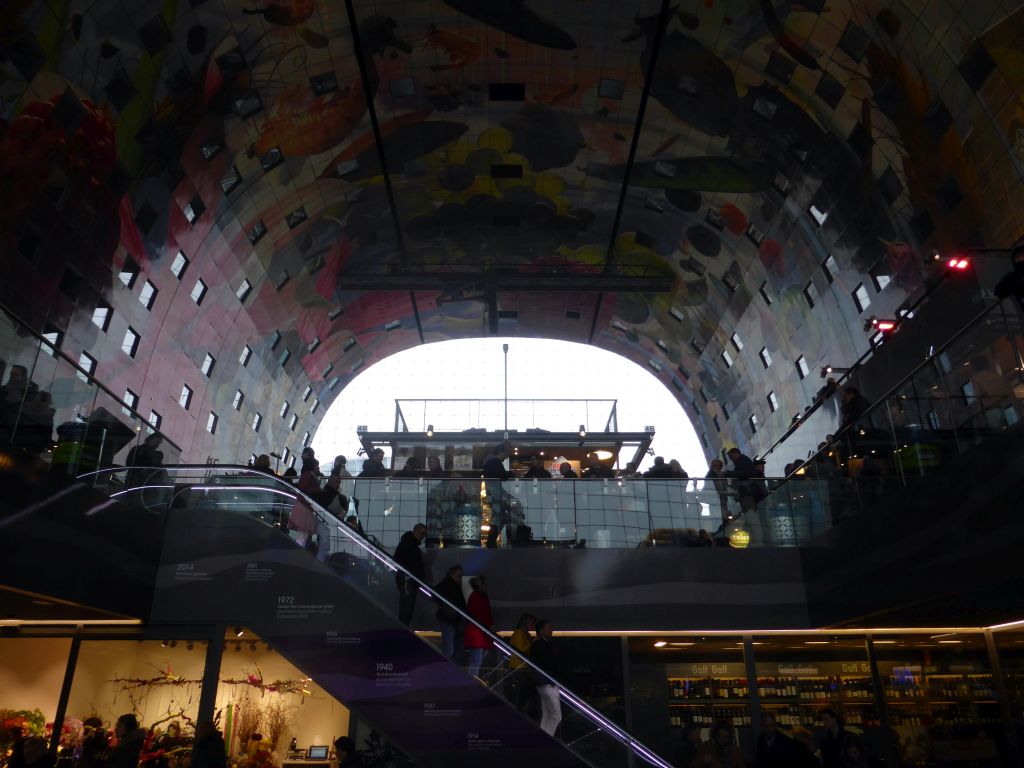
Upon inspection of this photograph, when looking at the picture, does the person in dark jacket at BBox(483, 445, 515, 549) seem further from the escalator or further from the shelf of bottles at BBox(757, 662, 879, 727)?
the shelf of bottles at BBox(757, 662, 879, 727)

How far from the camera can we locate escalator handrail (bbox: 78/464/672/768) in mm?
8836

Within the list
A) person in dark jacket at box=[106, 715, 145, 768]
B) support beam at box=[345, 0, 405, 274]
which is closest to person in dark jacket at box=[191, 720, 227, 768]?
person in dark jacket at box=[106, 715, 145, 768]

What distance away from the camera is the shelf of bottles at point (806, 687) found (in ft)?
48.5

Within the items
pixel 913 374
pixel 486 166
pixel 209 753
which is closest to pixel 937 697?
pixel 913 374

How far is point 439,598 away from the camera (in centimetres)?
1032

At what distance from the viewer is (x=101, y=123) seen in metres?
16.6

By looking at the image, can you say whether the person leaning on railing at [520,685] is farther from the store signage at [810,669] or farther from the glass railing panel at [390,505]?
the store signage at [810,669]

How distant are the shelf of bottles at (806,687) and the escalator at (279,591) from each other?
22.5 feet

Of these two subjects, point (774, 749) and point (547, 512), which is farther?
point (547, 512)

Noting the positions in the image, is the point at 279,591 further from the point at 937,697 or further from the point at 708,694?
the point at 937,697

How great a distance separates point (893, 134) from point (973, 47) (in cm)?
291

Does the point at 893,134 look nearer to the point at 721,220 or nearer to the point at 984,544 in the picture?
the point at 721,220

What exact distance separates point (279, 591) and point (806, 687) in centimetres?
926

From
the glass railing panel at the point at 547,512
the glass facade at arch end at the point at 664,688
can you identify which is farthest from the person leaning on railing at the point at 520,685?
the glass railing panel at the point at 547,512
